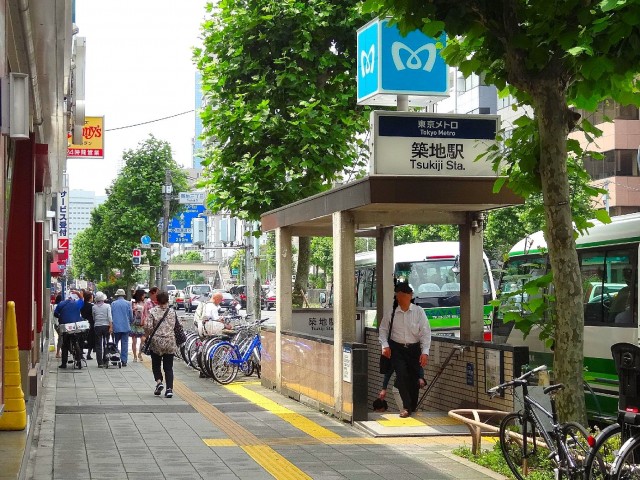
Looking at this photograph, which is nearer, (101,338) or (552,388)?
(552,388)

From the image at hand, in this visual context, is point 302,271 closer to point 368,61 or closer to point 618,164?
point 368,61

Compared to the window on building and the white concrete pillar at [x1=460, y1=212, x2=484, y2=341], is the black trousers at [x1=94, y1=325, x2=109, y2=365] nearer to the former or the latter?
the white concrete pillar at [x1=460, y1=212, x2=484, y2=341]

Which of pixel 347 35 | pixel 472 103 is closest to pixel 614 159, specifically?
pixel 472 103

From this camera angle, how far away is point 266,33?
2273 centimetres

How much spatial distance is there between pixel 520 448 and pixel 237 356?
1117 centimetres

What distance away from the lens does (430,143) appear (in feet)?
40.3

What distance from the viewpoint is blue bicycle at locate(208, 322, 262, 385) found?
19.7 metres

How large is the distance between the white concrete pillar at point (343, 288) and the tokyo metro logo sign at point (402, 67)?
1.68 meters

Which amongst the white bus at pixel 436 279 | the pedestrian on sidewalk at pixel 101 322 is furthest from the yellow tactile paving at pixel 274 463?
the pedestrian on sidewalk at pixel 101 322

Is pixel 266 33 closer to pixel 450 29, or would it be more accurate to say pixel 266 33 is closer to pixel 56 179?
pixel 56 179

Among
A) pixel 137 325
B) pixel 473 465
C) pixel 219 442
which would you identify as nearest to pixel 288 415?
pixel 219 442

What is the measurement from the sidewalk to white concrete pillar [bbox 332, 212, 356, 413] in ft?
2.88

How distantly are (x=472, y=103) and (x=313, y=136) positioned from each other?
2034 inches

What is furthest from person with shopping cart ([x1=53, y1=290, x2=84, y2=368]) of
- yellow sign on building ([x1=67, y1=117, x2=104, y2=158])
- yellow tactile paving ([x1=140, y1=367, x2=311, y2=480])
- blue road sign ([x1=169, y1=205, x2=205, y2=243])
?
blue road sign ([x1=169, y1=205, x2=205, y2=243])
